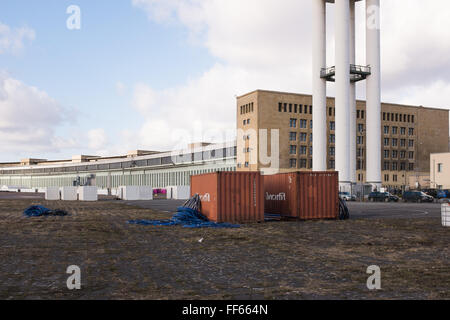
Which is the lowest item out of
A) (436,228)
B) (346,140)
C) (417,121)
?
(436,228)

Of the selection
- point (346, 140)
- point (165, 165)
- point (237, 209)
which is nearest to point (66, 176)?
point (165, 165)

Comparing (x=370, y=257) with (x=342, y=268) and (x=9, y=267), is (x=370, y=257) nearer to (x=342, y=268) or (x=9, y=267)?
(x=342, y=268)

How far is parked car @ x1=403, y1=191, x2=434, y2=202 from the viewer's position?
58.2 m

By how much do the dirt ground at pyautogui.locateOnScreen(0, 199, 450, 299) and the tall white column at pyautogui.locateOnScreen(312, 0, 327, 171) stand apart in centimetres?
5661

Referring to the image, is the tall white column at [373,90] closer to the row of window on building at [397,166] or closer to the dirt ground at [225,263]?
the row of window on building at [397,166]

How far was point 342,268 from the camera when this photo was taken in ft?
37.7

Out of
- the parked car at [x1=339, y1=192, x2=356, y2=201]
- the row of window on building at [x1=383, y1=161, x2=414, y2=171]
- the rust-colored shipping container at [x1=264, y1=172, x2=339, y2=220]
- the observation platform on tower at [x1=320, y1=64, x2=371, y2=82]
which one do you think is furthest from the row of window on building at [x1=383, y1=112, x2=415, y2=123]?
the rust-colored shipping container at [x1=264, y1=172, x2=339, y2=220]

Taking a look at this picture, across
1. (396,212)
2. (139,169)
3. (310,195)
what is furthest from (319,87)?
(139,169)

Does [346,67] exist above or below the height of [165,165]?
above

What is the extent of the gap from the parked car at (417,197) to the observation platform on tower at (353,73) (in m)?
25.0

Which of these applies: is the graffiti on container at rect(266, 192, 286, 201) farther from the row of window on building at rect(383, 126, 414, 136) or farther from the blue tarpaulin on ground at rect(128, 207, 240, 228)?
the row of window on building at rect(383, 126, 414, 136)

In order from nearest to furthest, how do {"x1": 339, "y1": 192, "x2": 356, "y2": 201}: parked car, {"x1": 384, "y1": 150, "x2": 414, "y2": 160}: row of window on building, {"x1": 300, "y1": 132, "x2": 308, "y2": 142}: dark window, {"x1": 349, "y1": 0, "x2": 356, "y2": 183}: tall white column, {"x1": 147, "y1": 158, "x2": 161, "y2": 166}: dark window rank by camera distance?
{"x1": 339, "y1": 192, "x2": 356, "y2": 201}: parked car < {"x1": 349, "y1": 0, "x2": 356, "y2": 183}: tall white column < {"x1": 300, "y1": 132, "x2": 308, "y2": 142}: dark window < {"x1": 384, "y1": 150, "x2": 414, "y2": 160}: row of window on building < {"x1": 147, "y1": 158, "x2": 161, "y2": 166}: dark window

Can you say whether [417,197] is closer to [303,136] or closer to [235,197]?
[303,136]
